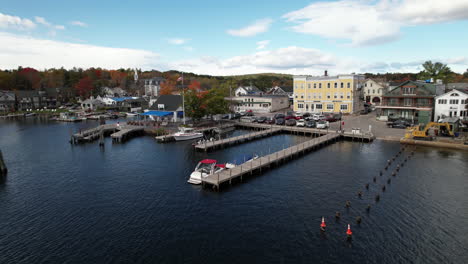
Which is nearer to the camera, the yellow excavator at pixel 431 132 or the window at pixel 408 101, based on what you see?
the yellow excavator at pixel 431 132

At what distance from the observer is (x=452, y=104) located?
5703 cm

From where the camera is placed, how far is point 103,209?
1005 inches

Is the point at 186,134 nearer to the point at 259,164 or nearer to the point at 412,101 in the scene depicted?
the point at 259,164

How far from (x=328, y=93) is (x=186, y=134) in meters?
44.3

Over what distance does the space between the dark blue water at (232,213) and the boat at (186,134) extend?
531 inches

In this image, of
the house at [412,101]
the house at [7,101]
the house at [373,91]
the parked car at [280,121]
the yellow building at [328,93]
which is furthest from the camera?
the house at [7,101]

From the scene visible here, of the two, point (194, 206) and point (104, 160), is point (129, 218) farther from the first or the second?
point (104, 160)

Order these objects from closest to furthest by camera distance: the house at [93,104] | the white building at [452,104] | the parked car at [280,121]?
the white building at [452,104]
the parked car at [280,121]
the house at [93,104]

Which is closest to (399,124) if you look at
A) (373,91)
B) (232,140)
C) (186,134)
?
(232,140)

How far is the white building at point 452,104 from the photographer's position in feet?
183

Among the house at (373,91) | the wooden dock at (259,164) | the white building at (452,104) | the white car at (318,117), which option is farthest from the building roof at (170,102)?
the house at (373,91)

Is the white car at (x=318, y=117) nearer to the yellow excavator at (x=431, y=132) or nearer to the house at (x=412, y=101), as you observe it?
the house at (x=412, y=101)

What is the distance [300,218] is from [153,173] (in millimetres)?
19443

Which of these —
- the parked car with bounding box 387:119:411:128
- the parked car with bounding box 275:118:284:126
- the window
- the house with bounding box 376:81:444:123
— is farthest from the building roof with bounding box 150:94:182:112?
the window
